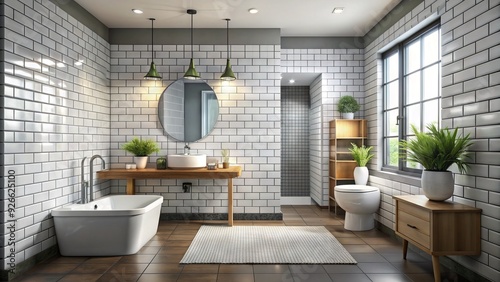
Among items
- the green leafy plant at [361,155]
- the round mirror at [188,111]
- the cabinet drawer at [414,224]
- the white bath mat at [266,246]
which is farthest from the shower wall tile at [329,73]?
the cabinet drawer at [414,224]

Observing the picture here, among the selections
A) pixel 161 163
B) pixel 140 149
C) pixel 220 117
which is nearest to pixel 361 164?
pixel 220 117

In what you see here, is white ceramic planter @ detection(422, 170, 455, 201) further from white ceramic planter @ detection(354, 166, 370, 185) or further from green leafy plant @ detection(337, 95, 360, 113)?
green leafy plant @ detection(337, 95, 360, 113)

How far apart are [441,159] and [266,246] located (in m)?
2.10

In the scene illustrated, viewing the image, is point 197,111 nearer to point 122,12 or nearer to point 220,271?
point 122,12

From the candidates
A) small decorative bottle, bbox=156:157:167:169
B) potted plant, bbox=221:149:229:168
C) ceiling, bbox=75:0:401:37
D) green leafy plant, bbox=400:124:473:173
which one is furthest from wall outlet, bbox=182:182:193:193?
green leafy plant, bbox=400:124:473:173

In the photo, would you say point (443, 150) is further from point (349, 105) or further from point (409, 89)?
point (349, 105)

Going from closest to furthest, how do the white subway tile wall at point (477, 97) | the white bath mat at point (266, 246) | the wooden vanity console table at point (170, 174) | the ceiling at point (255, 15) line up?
the white subway tile wall at point (477, 97) → the white bath mat at point (266, 246) → the ceiling at point (255, 15) → the wooden vanity console table at point (170, 174)

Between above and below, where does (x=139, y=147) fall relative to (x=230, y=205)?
above

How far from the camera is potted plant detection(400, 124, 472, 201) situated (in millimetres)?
3096

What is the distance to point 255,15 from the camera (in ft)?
16.5

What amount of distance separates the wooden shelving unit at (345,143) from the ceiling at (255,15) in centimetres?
152

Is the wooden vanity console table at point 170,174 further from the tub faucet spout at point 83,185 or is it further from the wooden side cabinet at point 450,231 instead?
the wooden side cabinet at point 450,231

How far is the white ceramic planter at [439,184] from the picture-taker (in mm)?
3113

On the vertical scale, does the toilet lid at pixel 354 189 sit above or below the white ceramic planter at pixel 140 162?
below
